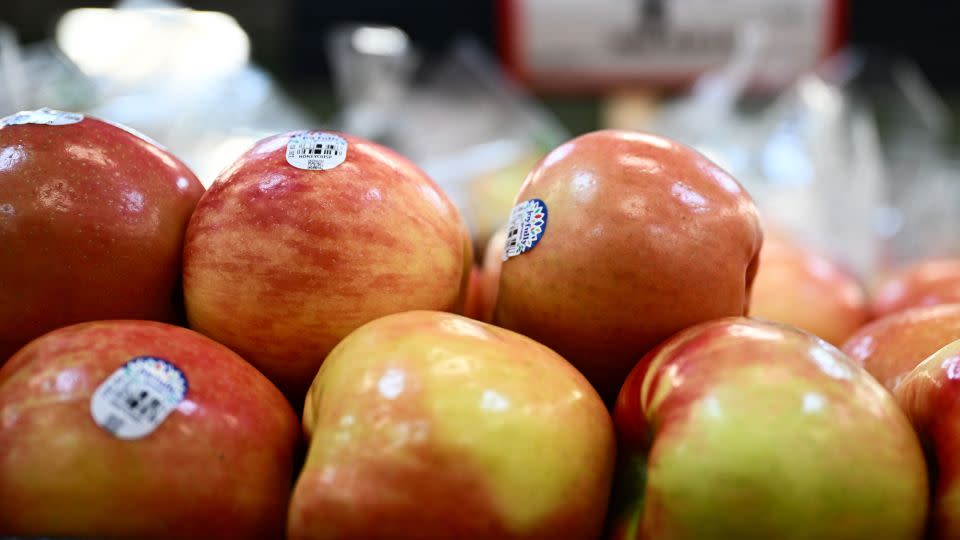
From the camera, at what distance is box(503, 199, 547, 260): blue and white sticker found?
2.86ft

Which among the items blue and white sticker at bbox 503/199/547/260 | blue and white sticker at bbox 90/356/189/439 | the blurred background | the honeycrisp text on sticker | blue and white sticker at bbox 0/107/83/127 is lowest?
the blurred background

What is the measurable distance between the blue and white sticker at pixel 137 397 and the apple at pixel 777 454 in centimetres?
39

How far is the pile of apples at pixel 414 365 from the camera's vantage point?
0.62 m

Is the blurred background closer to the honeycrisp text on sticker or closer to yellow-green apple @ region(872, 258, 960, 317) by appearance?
yellow-green apple @ region(872, 258, 960, 317)

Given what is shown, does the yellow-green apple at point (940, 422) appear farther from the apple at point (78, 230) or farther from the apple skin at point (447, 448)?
the apple at point (78, 230)

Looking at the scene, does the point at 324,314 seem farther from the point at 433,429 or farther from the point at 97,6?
the point at 97,6

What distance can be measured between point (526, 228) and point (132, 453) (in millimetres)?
450

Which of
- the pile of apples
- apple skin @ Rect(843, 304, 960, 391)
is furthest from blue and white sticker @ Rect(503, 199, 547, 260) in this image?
apple skin @ Rect(843, 304, 960, 391)

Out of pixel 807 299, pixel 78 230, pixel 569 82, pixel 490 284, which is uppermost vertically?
pixel 78 230

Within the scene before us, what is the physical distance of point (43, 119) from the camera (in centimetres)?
86

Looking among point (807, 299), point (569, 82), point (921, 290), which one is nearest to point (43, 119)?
point (807, 299)

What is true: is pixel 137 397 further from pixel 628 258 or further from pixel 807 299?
pixel 807 299

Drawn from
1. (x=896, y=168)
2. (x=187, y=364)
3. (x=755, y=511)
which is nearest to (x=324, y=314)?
(x=187, y=364)

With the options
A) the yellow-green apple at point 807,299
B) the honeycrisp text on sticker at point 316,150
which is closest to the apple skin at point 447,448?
the honeycrisp text on sticker at point 316,150
